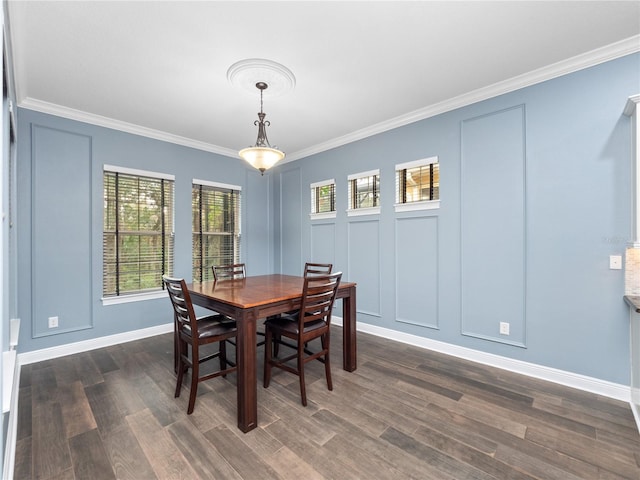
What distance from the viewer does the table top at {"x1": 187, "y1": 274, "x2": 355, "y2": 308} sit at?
2257mm

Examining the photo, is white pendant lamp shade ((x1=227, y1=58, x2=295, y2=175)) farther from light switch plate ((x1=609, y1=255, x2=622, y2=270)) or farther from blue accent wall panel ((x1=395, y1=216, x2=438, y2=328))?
light switch plate ((x1=609, y1=255, x2=622, y2=270))

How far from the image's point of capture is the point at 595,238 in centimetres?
253

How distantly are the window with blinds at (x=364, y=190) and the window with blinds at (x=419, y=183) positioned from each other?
1.06 ft

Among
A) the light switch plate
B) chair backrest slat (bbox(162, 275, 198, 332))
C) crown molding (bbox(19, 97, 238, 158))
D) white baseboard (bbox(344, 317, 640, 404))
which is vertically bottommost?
white baseboard (bbox(344, 317, 640, 404))

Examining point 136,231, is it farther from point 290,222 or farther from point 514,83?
point 514,83

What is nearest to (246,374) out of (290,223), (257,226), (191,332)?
(191,332)

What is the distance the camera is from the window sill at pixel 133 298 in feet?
Answer: 12.1

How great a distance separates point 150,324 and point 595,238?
187 inches

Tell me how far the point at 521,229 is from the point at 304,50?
2.44 m

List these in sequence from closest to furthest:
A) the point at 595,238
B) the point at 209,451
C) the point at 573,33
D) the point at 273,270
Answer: the point at 209,451 → the point at 573,33 → the point at 595,238 → the point at 273,270

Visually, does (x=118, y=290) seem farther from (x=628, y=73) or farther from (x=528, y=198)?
(x=628, y=73)

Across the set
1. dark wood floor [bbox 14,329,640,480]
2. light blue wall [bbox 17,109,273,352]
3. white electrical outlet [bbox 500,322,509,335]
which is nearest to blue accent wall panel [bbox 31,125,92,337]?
light blue wall [bbox 17,109,273,352]

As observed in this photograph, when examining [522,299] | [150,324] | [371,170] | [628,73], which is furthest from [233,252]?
[628,73]

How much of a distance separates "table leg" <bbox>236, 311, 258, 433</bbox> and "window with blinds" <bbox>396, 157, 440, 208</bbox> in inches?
94.6
